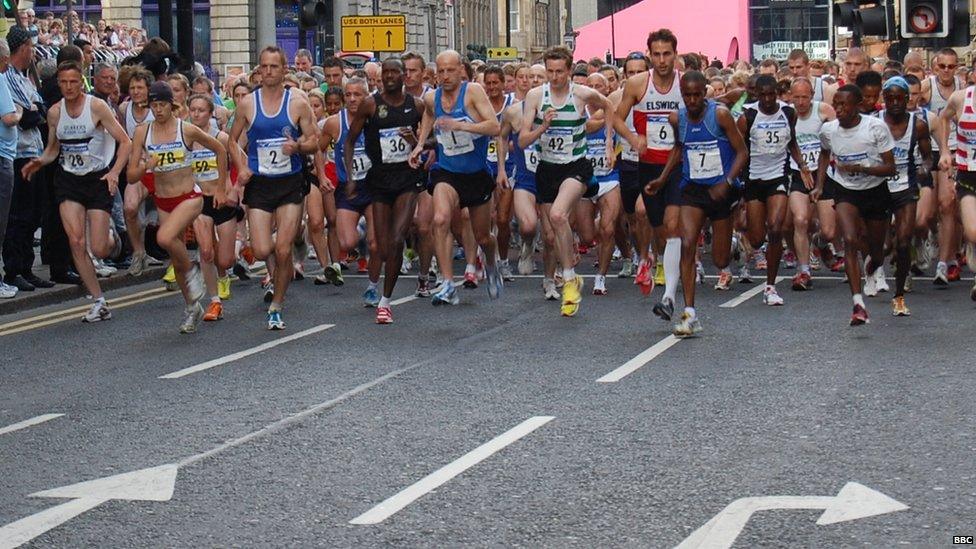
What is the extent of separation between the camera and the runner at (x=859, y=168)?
14602mm

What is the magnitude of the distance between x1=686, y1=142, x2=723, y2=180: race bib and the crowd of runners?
1 centimetres

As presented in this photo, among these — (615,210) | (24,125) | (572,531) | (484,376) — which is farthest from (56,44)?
(572,531)

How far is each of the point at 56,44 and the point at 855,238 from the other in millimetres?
14559

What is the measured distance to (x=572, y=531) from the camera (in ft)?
23.8

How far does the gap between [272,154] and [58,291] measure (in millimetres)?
3018

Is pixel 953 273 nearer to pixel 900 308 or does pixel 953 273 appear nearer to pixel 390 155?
pixel 900 308

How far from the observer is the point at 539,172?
15961 millimetres

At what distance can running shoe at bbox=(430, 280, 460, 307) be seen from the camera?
15953 mm

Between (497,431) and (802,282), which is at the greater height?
(802,282)

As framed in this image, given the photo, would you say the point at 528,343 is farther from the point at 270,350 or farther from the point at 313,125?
the point at 313,125

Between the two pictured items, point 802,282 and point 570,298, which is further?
point 802,282

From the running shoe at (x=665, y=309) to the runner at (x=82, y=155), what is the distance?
4.37 metres

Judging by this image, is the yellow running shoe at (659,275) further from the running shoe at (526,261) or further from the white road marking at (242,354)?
the white road marking at (242,354)

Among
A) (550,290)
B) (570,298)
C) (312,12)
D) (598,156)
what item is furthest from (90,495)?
(312,12)
